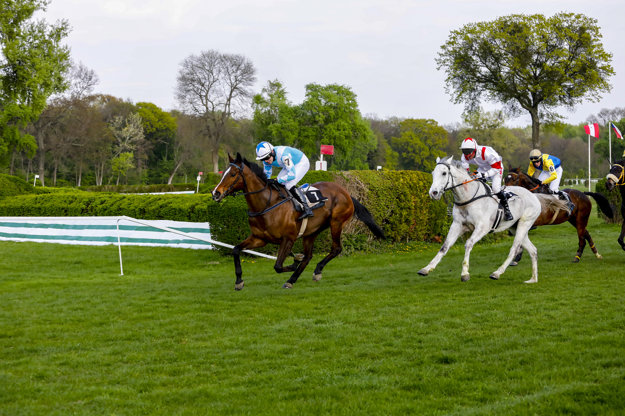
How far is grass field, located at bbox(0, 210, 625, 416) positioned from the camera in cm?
408

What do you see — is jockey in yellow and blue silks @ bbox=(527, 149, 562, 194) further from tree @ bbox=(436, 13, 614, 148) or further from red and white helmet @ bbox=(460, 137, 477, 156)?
tree @ bbox=(436, 13, 614, 148)

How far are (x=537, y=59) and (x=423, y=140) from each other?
43384 millimetres

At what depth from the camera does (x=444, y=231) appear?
16.6 metres

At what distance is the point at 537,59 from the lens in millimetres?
37875

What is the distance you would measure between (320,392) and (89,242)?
14820mm

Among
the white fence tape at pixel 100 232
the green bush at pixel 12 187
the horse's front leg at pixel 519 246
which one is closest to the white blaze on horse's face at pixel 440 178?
the horse's front leg at pixel 519 246

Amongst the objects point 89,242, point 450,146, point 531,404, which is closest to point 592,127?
point 89,242

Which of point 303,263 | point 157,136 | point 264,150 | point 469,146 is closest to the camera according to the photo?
point 264,150

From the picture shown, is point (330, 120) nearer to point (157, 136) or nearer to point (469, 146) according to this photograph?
point (157, 136)

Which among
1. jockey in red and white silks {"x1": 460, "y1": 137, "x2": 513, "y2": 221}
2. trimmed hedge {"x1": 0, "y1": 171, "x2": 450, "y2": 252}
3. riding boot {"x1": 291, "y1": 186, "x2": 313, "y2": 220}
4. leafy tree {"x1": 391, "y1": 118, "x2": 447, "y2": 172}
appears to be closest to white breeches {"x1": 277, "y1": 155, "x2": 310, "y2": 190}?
riding boot {"x1": 291, "y1": 186, "x2": 313, "y2": 220}

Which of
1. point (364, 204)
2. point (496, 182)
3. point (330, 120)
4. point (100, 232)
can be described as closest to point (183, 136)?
point (330, 120)

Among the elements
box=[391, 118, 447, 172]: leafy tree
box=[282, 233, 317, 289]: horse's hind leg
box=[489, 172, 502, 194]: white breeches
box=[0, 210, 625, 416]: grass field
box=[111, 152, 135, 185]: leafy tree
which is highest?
box=[391, 118, 447, 172]: leafy tree

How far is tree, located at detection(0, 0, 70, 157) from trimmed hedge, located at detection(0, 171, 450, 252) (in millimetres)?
20026

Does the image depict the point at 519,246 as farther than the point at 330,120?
No
